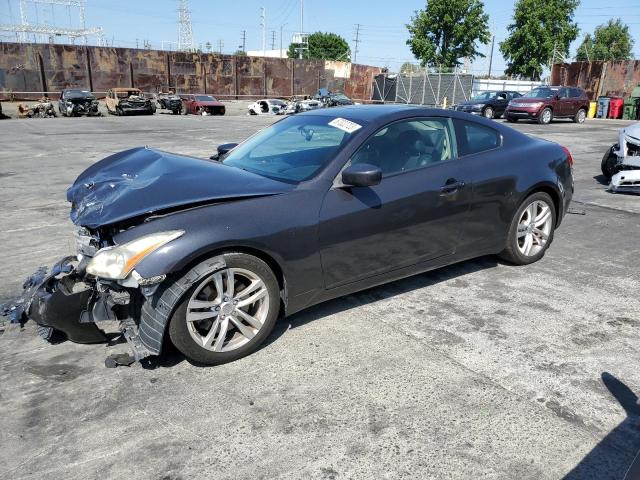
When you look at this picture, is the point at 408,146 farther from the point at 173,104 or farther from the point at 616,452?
the point at 173,104

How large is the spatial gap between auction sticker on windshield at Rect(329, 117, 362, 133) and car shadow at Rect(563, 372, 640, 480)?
2416mm

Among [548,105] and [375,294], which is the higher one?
[548,105]

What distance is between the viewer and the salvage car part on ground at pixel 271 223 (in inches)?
117

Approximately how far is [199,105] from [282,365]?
3238 centimetres

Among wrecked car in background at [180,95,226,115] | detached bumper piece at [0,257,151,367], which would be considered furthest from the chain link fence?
detached bumper piece at [0,257,151,367]

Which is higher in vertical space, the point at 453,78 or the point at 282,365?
the point at 453,78

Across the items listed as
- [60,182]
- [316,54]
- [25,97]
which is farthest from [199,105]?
[316,54]

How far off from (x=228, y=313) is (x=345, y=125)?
67.3 inches

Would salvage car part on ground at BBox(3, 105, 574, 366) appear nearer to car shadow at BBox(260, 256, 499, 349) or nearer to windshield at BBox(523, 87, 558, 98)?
car shadow at BBox(260, 256, 499, 349)

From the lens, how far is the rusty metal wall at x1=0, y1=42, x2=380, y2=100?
36.6 metres

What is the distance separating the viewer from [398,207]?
3744 millimetres

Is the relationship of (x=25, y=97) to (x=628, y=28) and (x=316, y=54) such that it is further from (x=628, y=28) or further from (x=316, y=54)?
(x=628, y=28)

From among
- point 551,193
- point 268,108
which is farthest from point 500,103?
point 551,193

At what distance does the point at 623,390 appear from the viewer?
294 cm
